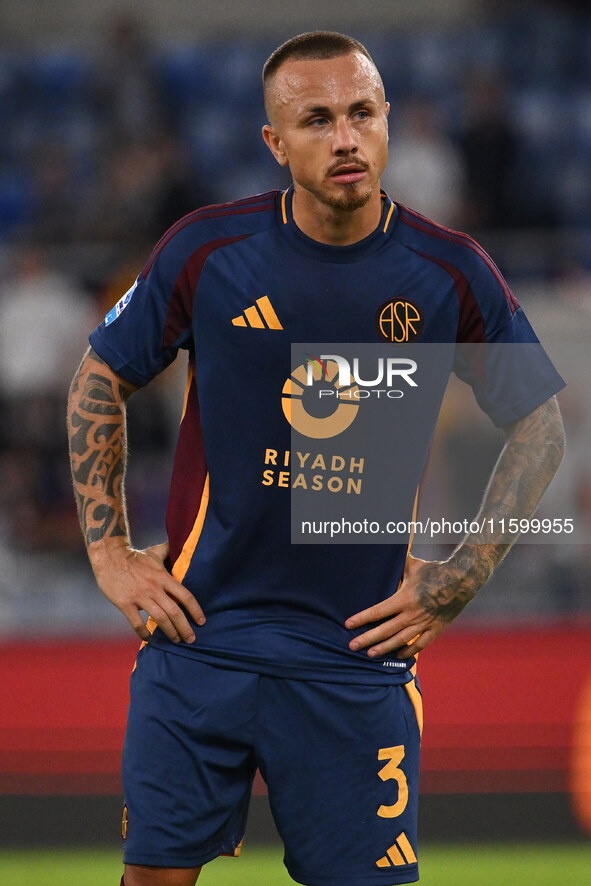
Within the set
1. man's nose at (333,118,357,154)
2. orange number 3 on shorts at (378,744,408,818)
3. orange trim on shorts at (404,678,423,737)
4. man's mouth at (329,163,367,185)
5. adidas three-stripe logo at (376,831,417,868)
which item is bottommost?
adidas three-stripe logo at (376,831,417,868)

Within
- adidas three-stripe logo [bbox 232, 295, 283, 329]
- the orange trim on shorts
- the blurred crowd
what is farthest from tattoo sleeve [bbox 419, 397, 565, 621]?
the blurred crowd

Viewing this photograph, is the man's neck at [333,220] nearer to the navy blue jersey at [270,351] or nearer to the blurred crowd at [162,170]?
the navy blue jersey at [270,351]

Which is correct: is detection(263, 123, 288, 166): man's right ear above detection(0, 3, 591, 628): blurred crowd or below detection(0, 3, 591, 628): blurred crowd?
below

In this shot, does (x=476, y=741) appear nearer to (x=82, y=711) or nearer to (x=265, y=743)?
(x=82, y=711)

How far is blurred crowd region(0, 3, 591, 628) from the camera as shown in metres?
6.39

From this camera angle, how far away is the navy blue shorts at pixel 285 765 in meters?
2.81

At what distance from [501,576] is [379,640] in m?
2.98

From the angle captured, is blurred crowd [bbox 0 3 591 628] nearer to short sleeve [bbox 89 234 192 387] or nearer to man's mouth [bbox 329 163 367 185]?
short sleeve [bbox 89 234 192 387]

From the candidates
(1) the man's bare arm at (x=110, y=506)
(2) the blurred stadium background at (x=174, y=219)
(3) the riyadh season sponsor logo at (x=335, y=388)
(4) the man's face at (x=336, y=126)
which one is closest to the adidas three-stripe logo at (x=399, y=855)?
(1) the man's bare arm at (x=110, y=506)

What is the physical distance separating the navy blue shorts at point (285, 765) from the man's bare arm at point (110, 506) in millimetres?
157

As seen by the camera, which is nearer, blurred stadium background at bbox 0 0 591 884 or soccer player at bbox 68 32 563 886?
soccer player at bbox 68 32 563 886

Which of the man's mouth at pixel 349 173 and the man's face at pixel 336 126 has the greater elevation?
the man's face at pixel 336 126

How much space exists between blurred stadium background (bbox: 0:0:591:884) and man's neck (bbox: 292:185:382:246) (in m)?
2.80

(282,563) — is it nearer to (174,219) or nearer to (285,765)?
(285,765)
